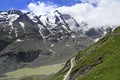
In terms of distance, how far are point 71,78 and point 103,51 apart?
15.6m

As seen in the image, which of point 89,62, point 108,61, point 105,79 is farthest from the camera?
point 89,62

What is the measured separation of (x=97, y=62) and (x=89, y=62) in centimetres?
797

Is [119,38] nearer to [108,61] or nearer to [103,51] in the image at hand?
[103,51]

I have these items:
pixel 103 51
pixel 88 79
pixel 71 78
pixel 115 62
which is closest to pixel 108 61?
pixel 115 62

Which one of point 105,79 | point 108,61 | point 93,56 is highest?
point 93,56

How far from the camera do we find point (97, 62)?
373 ft

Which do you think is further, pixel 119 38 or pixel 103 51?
pixel 119 38

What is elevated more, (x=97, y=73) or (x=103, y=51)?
(x=103, y=51)

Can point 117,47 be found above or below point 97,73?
above

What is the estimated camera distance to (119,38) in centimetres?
12588

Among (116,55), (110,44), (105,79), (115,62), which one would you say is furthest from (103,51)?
(105,79)

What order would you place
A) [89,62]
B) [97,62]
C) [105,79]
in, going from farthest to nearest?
[89,62], [97,62], [105,79]

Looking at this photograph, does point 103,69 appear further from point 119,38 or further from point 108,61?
→ point 119,38

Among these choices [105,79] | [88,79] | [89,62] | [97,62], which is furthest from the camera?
[89,62]
